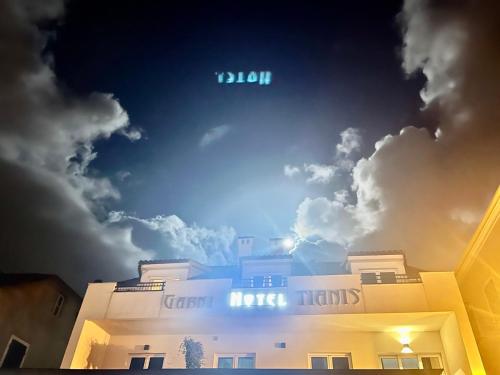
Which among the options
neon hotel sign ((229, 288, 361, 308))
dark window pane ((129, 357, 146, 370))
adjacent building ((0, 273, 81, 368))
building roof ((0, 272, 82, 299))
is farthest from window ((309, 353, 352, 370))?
building roof ((0, 272, 82, 299))

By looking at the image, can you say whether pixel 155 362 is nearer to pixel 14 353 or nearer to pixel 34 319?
pixel 14 353

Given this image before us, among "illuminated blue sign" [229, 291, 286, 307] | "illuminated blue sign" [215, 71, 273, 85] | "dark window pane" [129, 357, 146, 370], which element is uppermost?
"illuminated blue sign" [215, 71, 273, 85]

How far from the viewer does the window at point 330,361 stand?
16297 mm

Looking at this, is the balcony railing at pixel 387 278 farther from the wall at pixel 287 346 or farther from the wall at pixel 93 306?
the wall at pixel 93 306

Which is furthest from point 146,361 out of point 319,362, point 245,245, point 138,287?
point 245,245

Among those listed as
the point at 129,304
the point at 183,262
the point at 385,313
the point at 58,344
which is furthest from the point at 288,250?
the point at 58,344

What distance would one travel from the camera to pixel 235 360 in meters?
16.9

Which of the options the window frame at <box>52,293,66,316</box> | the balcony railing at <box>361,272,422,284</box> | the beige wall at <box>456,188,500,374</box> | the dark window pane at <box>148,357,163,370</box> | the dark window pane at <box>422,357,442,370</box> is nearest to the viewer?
the beige wall at <box>456,188,500,374</box>

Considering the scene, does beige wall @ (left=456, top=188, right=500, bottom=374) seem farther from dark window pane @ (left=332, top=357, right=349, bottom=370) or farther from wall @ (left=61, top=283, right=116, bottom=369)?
wall @ (left=61, top=283, right=116, bottom=369)

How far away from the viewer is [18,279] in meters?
21.1

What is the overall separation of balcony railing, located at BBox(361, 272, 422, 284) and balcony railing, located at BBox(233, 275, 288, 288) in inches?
160

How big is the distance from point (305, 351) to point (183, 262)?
876 cm

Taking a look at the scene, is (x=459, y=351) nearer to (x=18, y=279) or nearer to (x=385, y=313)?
(x=385, y=313)

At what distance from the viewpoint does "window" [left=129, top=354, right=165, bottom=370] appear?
17453mm
